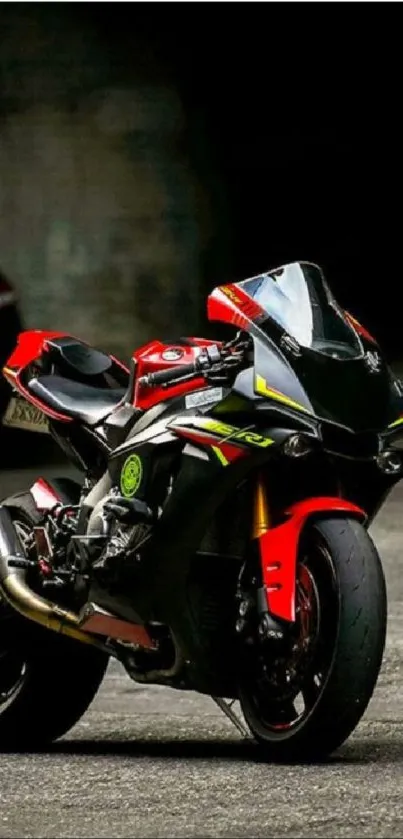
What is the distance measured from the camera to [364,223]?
12797 mm

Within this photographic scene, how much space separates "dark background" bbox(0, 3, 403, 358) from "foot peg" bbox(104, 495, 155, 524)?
6444 mm

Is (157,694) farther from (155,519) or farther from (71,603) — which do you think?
(155,519)

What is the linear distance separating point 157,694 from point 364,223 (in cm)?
402

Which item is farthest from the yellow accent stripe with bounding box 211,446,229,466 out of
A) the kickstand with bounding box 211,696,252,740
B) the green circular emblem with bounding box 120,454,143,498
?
the kickstand with bounding box 211,696,252,740

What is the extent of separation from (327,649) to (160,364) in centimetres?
108

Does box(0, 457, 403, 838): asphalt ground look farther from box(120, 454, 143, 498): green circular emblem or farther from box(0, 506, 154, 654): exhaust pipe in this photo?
box(120, 454, 143, 498): green circular emblem

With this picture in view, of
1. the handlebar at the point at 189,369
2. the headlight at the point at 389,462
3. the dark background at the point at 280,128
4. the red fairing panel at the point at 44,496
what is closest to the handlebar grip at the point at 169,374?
the handlebar at the point at 189,369

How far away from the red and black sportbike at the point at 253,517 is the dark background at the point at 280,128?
5.95m

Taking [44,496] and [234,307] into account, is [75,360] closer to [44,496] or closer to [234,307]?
[44,496]

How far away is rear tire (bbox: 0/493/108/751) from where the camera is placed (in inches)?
280

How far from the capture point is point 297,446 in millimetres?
5914

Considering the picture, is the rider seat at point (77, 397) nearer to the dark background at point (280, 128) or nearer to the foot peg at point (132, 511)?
the foot peg at point (132, 511)

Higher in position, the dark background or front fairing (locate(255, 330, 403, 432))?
front fairing (locate(255, 330, 403, 432))

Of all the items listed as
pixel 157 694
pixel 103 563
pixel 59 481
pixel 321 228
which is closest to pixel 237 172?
pixel 321 228
